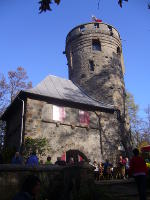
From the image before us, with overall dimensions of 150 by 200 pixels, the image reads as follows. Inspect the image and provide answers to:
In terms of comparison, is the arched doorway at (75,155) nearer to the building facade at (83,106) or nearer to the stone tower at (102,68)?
the building facade at (83,106)

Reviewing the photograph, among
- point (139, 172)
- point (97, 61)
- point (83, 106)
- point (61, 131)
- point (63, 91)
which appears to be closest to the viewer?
point (139, 172)

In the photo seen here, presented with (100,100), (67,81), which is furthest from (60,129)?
(67,81)

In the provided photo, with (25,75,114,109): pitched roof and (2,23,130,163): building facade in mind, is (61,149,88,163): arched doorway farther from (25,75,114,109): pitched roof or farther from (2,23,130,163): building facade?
(25,75,114,109): pitched roof

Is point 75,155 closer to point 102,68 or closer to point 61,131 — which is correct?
point 61,131

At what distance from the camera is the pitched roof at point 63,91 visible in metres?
15.5

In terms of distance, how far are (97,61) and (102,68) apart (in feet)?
2.57

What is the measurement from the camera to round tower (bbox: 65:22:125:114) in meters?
18.3

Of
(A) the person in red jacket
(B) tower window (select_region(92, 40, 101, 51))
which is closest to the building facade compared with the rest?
Answer: (B) tower window (select_region(92, 40, 101, 51))

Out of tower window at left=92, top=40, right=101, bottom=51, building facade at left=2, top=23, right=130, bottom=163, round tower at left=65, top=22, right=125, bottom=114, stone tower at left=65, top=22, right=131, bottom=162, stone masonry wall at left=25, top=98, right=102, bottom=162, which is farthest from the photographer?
tower window at left=92, top=40, right=101, bottom=51

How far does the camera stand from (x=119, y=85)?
1873 centimetres

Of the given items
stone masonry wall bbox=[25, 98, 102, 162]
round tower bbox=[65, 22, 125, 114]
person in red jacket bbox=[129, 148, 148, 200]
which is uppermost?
round tower bbox=[65, 22, 125, 114]

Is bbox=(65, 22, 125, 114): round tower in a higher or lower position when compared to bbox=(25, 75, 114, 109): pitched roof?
higher

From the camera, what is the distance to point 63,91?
17094 millimetres

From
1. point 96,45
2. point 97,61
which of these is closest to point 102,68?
point 97,61
